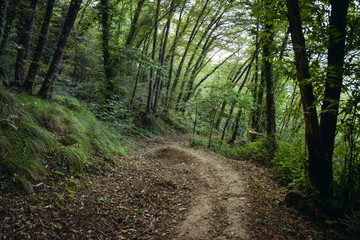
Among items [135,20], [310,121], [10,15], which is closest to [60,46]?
[10,15]

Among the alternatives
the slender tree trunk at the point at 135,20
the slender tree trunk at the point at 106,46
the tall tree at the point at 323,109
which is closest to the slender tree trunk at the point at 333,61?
the tall tree at the point at 323,109

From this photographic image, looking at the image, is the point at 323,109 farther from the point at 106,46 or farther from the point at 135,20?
the point at 135,20

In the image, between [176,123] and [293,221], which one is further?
[176,123]

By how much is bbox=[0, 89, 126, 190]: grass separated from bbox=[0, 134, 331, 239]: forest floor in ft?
1.11

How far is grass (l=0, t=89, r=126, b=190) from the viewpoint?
12.3 ft

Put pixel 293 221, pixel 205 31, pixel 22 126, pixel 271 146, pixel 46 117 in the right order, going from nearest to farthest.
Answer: pixel 293 221 < pixel 22 126 < pixel 46 117 < pixel 271 146 < pixel 205 31

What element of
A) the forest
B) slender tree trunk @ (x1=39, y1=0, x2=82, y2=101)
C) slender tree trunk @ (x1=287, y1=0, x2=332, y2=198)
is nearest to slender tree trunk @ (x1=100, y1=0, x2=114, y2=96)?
the forest

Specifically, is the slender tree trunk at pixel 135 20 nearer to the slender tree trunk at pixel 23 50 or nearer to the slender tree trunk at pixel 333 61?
the slender tree trunk at pixel 23 50

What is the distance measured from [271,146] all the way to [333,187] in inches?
165

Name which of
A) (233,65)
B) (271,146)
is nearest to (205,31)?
(233,65)

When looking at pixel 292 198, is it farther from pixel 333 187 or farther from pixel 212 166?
pixel 212 166

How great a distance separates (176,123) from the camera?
17438 millimetres

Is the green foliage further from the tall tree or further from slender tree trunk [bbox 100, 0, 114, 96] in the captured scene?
slender tree trunk [bbox 100, 0, 114, 96]

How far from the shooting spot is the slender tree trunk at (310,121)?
11.3 ft
